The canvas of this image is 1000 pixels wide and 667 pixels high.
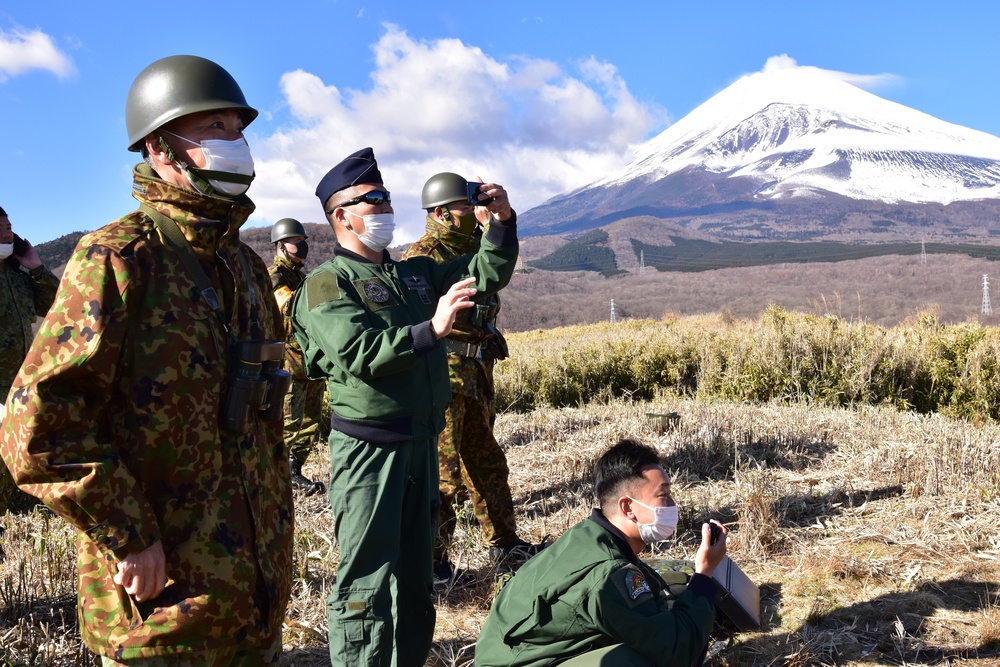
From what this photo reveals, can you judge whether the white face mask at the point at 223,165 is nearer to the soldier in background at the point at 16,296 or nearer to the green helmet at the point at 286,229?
the soldier in background at the point at 16,296

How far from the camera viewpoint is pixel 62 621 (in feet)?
11.5

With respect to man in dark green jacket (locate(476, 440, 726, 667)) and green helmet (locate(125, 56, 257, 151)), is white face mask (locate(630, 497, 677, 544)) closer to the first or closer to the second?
man in dark green jacket (locate(476, 440, 726, 667))

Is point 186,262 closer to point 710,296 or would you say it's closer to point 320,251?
point 320,251

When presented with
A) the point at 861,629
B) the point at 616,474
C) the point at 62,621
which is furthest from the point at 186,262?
the point at 861,629

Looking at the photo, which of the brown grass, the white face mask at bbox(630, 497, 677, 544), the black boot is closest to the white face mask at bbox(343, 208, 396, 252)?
the white face mask at bbox(630, 497, 677, 544)

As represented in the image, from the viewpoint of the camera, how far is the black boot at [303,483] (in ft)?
20.7

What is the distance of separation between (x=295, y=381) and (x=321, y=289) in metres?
3.41

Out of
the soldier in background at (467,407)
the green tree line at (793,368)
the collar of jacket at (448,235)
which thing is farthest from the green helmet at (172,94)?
the green tree line at (793,368)

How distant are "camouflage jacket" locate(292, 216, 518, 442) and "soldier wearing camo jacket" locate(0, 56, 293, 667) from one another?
2.25 feet

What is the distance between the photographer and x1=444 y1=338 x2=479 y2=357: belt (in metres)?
4.54

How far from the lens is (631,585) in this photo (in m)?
2.62

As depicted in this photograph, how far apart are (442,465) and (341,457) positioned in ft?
4.32

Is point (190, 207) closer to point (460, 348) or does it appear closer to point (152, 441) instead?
point (152, 441)

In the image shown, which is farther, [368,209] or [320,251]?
[320,251]
